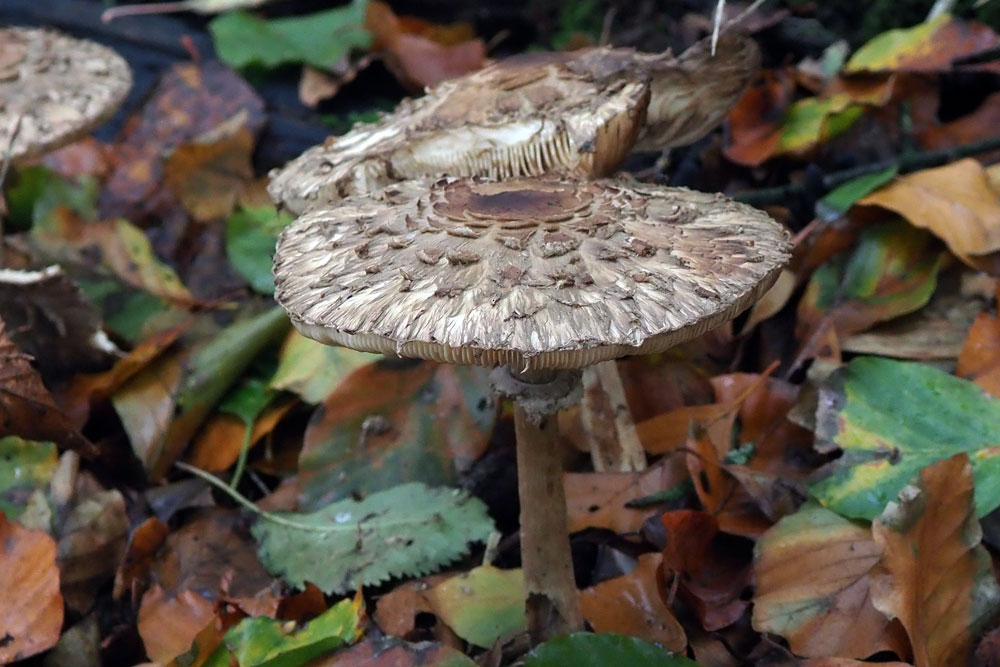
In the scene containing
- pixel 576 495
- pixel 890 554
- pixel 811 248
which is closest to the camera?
pixel 890 554

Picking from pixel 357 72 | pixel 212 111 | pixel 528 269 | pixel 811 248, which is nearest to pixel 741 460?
pixel 811 248

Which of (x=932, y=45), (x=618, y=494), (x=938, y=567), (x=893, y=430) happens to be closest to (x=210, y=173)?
(x=618, y=494)

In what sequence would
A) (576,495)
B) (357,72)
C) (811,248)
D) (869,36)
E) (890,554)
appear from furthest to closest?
1. (357,72)
2. (869,36)
3. (811,248)
4. (576,495)
5. (890,554)

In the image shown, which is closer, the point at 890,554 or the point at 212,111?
the point at 890,554

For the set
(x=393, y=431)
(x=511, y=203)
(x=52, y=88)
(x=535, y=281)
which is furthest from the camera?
(x=52, y=88)

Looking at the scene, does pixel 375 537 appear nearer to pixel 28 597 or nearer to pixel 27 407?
pixel 28 597

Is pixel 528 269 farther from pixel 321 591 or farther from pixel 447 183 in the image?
pixel 321 591

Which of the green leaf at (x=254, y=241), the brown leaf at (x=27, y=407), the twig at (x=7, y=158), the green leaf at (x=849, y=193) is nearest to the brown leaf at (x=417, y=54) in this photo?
the green leaf at (x=254, y=241)

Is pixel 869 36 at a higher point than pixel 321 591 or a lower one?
higher
